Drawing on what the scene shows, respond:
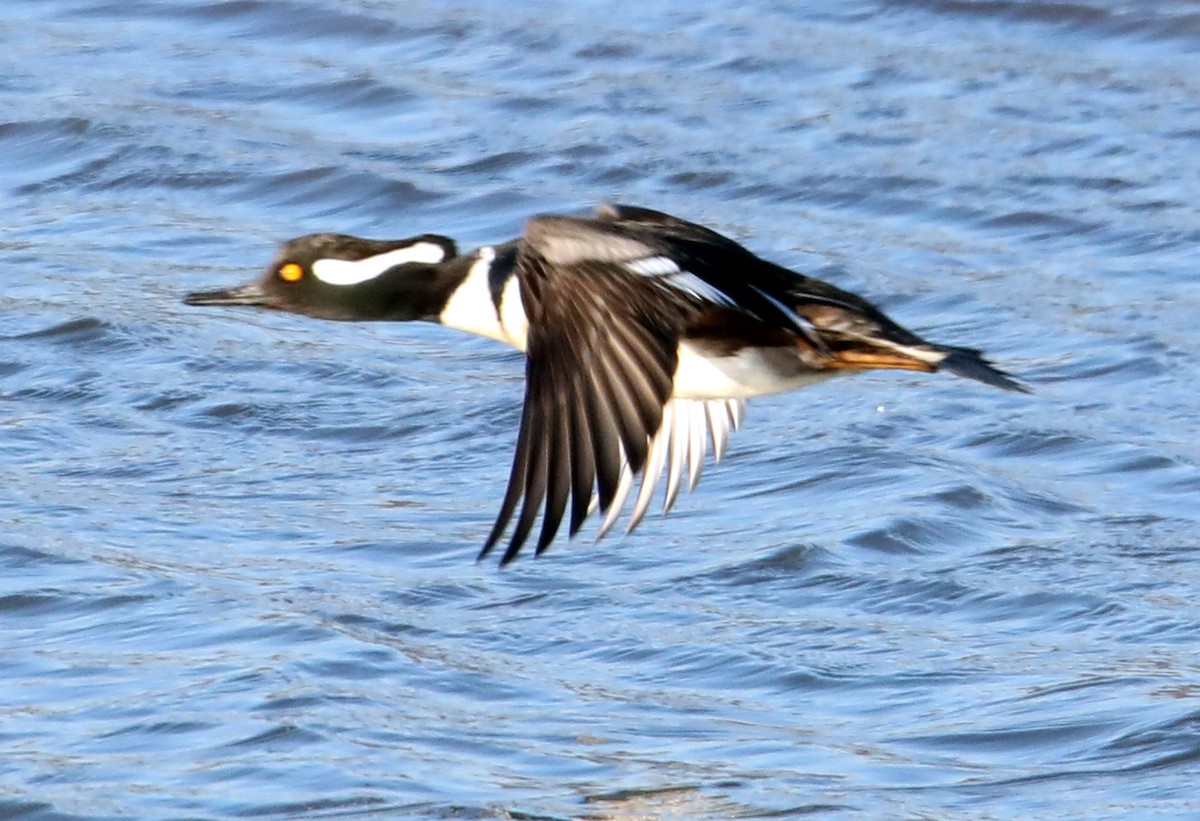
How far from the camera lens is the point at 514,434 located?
7637 mm

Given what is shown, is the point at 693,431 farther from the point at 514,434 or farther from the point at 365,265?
the point at 514,434

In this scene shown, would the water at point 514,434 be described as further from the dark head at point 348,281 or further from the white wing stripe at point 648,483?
the dark head at point 348,281

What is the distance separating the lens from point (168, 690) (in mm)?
5672

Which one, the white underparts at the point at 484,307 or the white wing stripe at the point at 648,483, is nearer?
the white underparts at the point at 484,307

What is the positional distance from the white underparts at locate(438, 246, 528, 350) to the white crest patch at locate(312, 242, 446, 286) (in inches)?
5.4

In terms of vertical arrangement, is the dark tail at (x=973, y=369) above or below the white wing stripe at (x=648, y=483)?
above

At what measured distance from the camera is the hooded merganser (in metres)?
4.84

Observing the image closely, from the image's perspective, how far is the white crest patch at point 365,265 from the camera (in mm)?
5875

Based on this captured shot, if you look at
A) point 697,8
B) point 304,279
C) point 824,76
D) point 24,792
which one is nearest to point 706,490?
point 304,279

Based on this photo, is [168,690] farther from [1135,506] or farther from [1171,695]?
[1135,506]

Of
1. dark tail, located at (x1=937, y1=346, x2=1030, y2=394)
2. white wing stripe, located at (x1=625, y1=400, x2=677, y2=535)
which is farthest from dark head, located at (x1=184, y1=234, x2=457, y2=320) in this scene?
dark tail, located at (x1=937, y1=346, x2=1030, y2=394)

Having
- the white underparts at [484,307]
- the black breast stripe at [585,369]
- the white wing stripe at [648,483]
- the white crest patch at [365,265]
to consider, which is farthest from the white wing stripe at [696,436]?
the black breast stripe at [585,369]

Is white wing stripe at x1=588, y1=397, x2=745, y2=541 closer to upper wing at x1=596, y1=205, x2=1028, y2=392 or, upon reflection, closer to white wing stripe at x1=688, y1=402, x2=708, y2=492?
white wing stripe at x1=688, y1=402, x2=708, y2=492

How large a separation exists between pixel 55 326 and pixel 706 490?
258 centimetres
